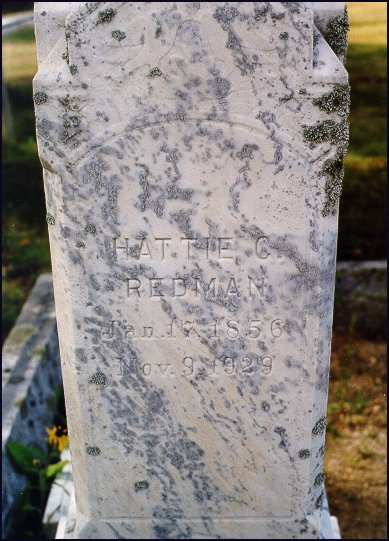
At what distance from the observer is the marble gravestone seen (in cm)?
186

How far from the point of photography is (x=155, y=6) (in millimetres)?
1823

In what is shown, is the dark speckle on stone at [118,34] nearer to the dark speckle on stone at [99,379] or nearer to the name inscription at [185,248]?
the name inscription at [185,248]

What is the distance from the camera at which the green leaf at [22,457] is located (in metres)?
2.91

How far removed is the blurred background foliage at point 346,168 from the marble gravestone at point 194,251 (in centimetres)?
233

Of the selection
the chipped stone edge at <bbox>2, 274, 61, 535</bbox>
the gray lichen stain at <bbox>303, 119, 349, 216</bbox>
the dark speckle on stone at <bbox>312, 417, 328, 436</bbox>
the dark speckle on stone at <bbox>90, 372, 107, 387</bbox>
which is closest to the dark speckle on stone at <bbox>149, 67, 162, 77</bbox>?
the gray lichen stain at <bbox>303, 119, 349, 216</bbox>

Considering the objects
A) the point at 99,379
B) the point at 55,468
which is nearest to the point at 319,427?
the point at 99,379

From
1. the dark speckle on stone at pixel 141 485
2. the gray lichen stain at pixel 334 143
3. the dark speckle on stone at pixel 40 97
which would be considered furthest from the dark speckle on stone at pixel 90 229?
the dark speckle on stone at pixel 141 485

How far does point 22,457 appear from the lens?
2.95m

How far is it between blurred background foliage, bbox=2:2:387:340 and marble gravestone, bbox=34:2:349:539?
91.7 inches

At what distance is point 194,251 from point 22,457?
4.75 ft

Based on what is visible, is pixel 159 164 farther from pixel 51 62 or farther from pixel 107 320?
pixel 107 320

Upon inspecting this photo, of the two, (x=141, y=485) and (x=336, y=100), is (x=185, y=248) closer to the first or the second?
(x=336, y=100)

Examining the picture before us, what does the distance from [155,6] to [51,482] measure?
2.17 m

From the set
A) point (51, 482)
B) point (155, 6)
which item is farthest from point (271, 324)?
point (51, 482)
